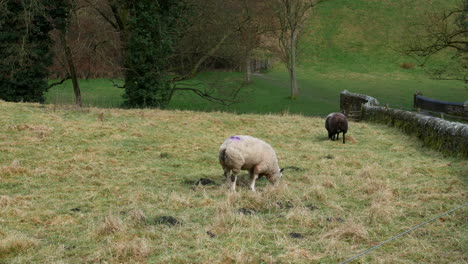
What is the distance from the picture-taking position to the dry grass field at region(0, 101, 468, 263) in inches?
221

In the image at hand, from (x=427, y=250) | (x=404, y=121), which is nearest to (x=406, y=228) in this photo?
(x=427, y=250)

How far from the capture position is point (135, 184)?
928cm

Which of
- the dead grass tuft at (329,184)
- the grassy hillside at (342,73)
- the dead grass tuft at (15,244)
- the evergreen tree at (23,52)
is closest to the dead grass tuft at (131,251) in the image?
the dead grass tuft at (15,244)

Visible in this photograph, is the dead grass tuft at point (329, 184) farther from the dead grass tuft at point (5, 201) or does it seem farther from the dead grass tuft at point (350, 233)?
the dead grass tuft at point (5, 201)

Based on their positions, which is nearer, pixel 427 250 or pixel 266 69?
pixel 427 250

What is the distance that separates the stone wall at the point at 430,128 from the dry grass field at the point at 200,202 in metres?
0.58

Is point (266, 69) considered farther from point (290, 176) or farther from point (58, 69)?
point (290, 176)

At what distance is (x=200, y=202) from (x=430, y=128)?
10477 mm

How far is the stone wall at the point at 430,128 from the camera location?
41.7ft

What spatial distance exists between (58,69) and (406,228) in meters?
36.1

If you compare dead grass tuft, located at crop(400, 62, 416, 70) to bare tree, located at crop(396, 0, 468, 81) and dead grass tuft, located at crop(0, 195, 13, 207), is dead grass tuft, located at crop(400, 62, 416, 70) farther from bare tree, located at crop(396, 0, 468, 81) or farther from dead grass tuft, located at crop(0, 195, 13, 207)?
dead grass tuft, located at crop(0, 195, 13, 207)

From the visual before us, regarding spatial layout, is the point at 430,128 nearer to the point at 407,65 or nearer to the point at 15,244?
the point at 15,244

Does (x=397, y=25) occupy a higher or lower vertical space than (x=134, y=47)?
higher

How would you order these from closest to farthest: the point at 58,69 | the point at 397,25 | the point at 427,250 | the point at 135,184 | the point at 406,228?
the point at 427,250 < the point at 406,228 < the point at 135,184 < the point at 58,69 < the point at 397,25
